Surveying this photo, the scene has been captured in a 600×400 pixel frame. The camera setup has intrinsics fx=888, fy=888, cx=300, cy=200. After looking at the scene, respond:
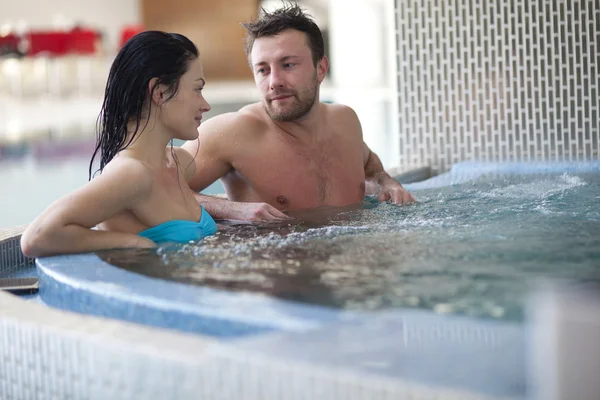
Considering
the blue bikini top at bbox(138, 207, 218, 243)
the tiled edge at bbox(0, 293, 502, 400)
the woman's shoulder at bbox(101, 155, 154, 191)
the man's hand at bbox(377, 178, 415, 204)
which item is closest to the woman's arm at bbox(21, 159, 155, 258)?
the woman's shoulder at bbox(101, 155, 154, 191)

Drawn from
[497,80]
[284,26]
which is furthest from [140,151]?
[497,80]

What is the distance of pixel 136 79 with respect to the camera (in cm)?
234

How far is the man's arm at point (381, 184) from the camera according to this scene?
325 cm

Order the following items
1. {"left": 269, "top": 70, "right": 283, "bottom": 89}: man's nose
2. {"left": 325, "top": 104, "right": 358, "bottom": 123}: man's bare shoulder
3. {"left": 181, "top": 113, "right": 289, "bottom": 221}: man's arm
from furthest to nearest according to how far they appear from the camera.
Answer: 1. {"left": 325, "top": 104, "right": 358, "bottom": 123}: man's bare shoulder
2. {"left": 269, "top": 70, "right": 283, "bottom": 89}: man's nose
3. {"left": 181, "top": 113, "right": 289, "bottom": 221}: man's arm

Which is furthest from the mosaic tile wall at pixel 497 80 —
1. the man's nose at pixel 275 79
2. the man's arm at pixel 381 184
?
the man's nose at pixel 275 79

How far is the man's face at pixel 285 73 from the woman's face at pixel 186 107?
637 millimetres

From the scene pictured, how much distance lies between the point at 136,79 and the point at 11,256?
849mm

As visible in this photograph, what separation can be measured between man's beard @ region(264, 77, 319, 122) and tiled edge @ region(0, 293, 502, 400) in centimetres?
140

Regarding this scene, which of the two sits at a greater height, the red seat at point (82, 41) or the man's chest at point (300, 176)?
the red seat at point (82, 41)

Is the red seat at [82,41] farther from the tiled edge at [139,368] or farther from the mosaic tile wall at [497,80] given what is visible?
the tiled edge at [139,368]

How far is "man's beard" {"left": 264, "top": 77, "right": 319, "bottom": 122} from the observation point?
3145mm

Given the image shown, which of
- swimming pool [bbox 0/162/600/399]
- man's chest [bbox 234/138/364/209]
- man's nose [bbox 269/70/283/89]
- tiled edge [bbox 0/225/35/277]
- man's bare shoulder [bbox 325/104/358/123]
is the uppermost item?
man's nose [bbox 269/70/283/89]

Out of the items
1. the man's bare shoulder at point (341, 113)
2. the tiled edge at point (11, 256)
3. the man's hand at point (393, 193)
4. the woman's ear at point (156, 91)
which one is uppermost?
the woman's ear at point (156, 91)

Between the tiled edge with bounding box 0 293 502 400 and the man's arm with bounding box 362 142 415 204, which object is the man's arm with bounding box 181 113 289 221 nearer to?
the man's arm with bounding box 362 142 415 204
